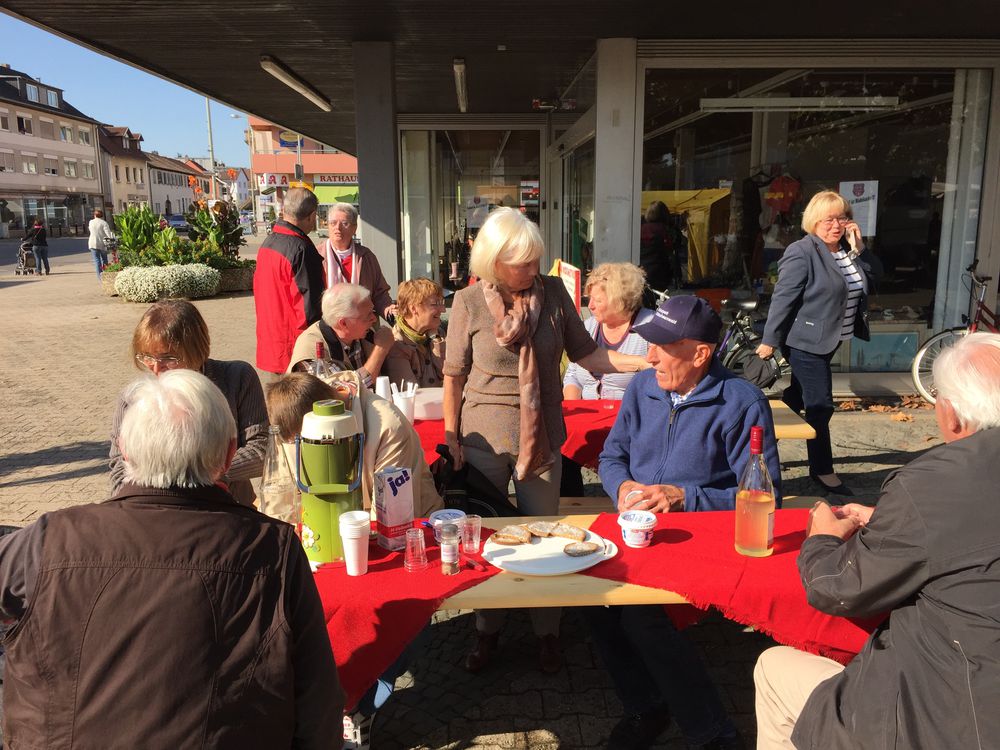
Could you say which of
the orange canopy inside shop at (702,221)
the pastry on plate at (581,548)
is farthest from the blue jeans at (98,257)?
the pastry on plate at (581,548)

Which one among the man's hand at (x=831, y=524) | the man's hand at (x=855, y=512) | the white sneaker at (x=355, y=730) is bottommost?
the white sneaker at (x=355, y=730)

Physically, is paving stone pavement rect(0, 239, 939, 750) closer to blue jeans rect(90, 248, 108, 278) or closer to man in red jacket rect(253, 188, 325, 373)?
man in red jacket rect(253, 188, 325, 373)

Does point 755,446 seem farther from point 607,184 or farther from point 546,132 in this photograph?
point 546,132

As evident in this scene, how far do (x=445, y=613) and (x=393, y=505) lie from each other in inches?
64.8

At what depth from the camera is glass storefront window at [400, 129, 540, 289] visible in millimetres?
12617

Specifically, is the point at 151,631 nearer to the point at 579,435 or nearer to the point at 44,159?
the point at 579,435

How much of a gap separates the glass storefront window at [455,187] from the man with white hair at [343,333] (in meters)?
8.47

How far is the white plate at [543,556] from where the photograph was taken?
2.24 m

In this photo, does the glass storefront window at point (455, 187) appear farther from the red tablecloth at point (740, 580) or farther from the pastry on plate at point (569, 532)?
the red tablecloth at point (740, 580)

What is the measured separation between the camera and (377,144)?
764 cm

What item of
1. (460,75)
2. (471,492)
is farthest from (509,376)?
(460,75)

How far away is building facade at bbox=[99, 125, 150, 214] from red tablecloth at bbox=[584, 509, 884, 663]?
79.6 meters

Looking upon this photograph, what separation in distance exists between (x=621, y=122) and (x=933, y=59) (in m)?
3.06

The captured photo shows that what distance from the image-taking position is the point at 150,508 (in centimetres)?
152
